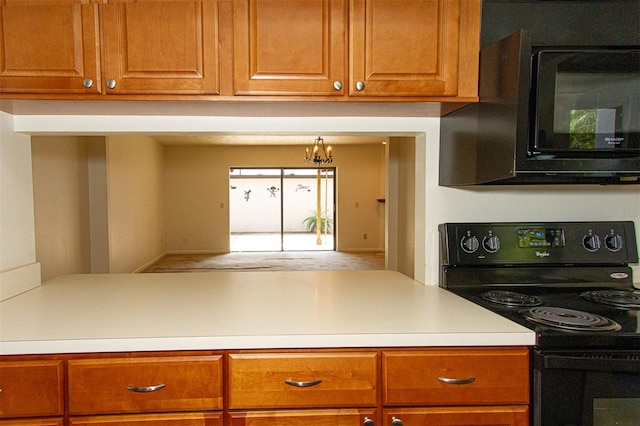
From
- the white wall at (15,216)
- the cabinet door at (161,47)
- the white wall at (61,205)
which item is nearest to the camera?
the cabinet door at (161,47)

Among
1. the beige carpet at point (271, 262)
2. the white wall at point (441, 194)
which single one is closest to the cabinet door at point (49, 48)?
the white wall at point (441, 194)

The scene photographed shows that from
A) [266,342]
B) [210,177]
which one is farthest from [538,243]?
[210,177]

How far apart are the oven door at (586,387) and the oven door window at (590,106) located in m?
0.55

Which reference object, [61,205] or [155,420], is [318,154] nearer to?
[61,205]

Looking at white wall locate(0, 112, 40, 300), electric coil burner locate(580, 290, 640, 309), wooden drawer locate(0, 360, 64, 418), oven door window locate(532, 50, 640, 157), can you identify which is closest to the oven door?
electric coil burner locate(580, 290, 640, 309)

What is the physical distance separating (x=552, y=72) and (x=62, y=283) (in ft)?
6.23

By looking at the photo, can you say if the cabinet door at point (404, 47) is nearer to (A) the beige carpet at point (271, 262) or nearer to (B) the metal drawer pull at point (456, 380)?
(B) the metal drawer pull at point (456, 380)

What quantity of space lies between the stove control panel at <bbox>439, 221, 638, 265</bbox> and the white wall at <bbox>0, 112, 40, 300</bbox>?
1588 mm

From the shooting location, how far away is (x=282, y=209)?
9289 mm

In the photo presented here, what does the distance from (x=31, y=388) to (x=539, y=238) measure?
1684 millimetres

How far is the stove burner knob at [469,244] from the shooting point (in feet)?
4.86

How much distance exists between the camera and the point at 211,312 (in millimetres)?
1184

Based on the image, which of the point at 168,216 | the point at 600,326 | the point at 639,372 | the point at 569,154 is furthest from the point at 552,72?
the point at 168,216

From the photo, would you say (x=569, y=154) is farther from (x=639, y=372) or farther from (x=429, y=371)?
(x=429, y=371)
